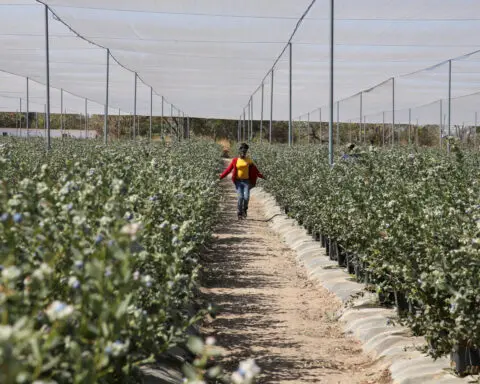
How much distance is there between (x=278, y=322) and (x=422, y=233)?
80.4 inches

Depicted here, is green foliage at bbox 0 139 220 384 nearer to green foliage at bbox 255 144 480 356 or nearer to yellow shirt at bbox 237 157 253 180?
green foliage at bbox 255 144 480 356

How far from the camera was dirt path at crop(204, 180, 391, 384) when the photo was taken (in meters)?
5.38

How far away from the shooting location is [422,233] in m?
5.07

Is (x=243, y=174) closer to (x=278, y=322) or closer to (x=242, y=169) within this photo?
(x=242, y=169)

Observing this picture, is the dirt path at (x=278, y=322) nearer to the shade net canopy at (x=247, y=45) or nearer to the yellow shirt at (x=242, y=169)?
the yellow shirt at (x=242, y=169)

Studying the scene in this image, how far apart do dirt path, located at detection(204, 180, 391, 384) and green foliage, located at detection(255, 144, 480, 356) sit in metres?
0.56

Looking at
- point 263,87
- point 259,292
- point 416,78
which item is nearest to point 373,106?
point 263,87

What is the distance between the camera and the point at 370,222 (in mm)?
6102

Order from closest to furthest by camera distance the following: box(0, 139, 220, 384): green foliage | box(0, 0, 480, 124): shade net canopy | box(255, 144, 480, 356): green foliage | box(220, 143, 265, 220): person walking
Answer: box(0, 139, 220, 384): green foliage
box(255, 144, 480, 356): green foliage
box(0, 0, 480, 124): shade net canopy
box(220, 143, 265, 220): person walking

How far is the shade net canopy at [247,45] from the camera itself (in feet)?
38.6

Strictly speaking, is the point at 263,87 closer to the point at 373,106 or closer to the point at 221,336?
the point at 373,106

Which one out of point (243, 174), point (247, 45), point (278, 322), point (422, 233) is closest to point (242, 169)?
point (243, 174)

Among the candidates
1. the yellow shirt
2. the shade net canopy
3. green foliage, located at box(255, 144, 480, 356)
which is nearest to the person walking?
the yellow shirt

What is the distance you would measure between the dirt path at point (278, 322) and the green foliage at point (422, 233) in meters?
0.56
